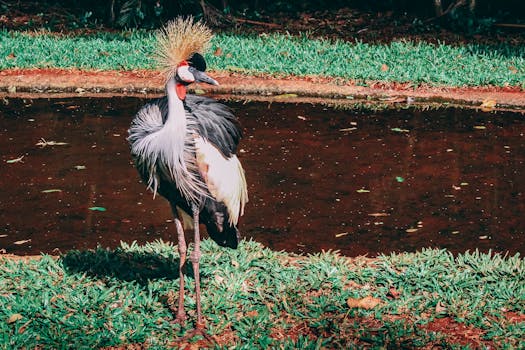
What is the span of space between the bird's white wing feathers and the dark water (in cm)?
123

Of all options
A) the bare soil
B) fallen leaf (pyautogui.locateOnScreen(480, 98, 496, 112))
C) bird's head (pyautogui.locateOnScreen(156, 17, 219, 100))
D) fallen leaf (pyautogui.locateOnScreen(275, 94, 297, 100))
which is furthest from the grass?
fallen leaf (pyautogui.locateOnScreen(275, 94, 297, 100))

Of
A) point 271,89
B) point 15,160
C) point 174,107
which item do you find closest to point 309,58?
point 271,89

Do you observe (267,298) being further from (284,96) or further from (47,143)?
(284,96)

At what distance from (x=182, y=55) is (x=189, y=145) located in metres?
0.45

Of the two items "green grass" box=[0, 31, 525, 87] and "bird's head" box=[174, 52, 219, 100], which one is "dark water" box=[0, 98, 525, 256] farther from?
"bird's head" box=[174, 52, 219, 100]

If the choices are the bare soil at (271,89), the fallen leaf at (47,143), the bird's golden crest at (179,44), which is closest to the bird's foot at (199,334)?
the bird's golden crest at (179,44)

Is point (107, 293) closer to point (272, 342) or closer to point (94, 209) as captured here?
point (272, 342)

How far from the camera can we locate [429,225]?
5.93m

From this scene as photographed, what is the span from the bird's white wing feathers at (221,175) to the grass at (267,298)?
0.56m

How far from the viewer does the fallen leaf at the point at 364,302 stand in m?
4.52

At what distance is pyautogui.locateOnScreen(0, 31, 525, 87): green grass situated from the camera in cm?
987

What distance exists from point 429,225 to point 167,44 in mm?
2670

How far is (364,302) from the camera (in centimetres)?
455

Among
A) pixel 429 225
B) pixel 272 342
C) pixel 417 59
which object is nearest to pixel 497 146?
pixel 429 225
